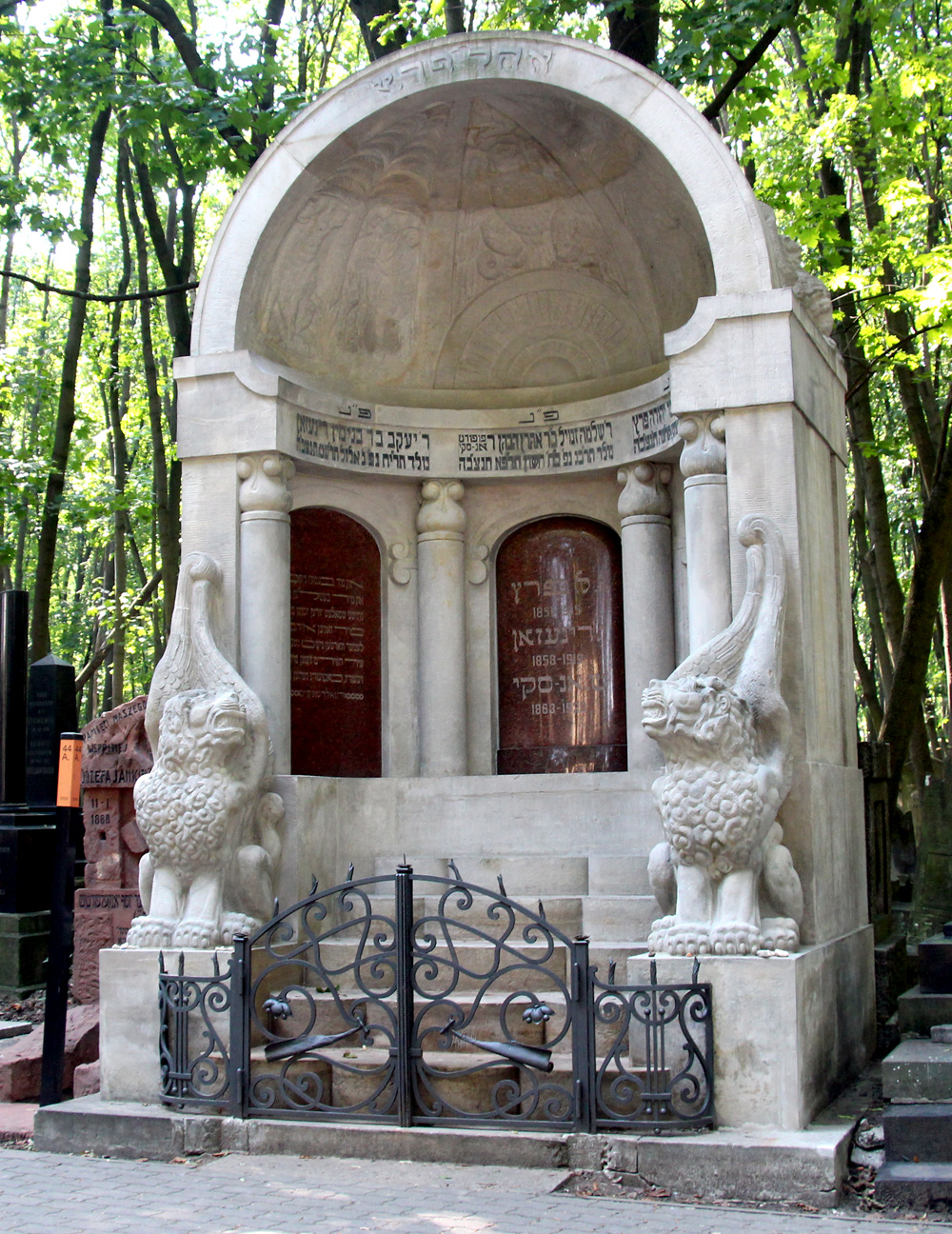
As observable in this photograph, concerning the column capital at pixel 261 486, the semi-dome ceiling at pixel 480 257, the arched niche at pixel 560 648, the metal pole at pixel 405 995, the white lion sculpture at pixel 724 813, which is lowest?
the metal pole at pixel 405 995

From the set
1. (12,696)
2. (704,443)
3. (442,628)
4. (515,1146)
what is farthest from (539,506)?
(12,696)

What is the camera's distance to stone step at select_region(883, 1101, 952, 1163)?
5.77m

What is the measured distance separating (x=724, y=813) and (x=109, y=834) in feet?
19.0

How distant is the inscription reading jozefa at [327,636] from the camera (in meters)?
9.22

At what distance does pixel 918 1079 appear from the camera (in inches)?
249

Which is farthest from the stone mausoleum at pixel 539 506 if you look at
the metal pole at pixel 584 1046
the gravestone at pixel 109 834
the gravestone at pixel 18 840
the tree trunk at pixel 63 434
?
the tree trunk at pixel 63 434

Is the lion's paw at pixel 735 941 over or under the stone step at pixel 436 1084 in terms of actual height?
over

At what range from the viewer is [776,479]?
7.31 m

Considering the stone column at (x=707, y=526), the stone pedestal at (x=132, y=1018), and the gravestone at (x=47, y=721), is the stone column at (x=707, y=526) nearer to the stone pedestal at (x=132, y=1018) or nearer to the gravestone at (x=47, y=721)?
the stone pedestal at (x=132, y=1018)

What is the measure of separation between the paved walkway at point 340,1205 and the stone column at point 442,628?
3.72 meters

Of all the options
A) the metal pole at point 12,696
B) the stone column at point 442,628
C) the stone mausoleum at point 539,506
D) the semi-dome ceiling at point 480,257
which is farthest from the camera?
the metal pole at point 12,696

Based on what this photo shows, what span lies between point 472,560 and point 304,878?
2837 mm

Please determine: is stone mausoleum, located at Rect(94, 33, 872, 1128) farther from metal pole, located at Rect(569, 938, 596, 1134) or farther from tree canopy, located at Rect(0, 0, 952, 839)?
tree canopy, located at Rect(0, 0, 952, 839)

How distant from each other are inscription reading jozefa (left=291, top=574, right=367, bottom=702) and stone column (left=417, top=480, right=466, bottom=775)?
1.53ft
